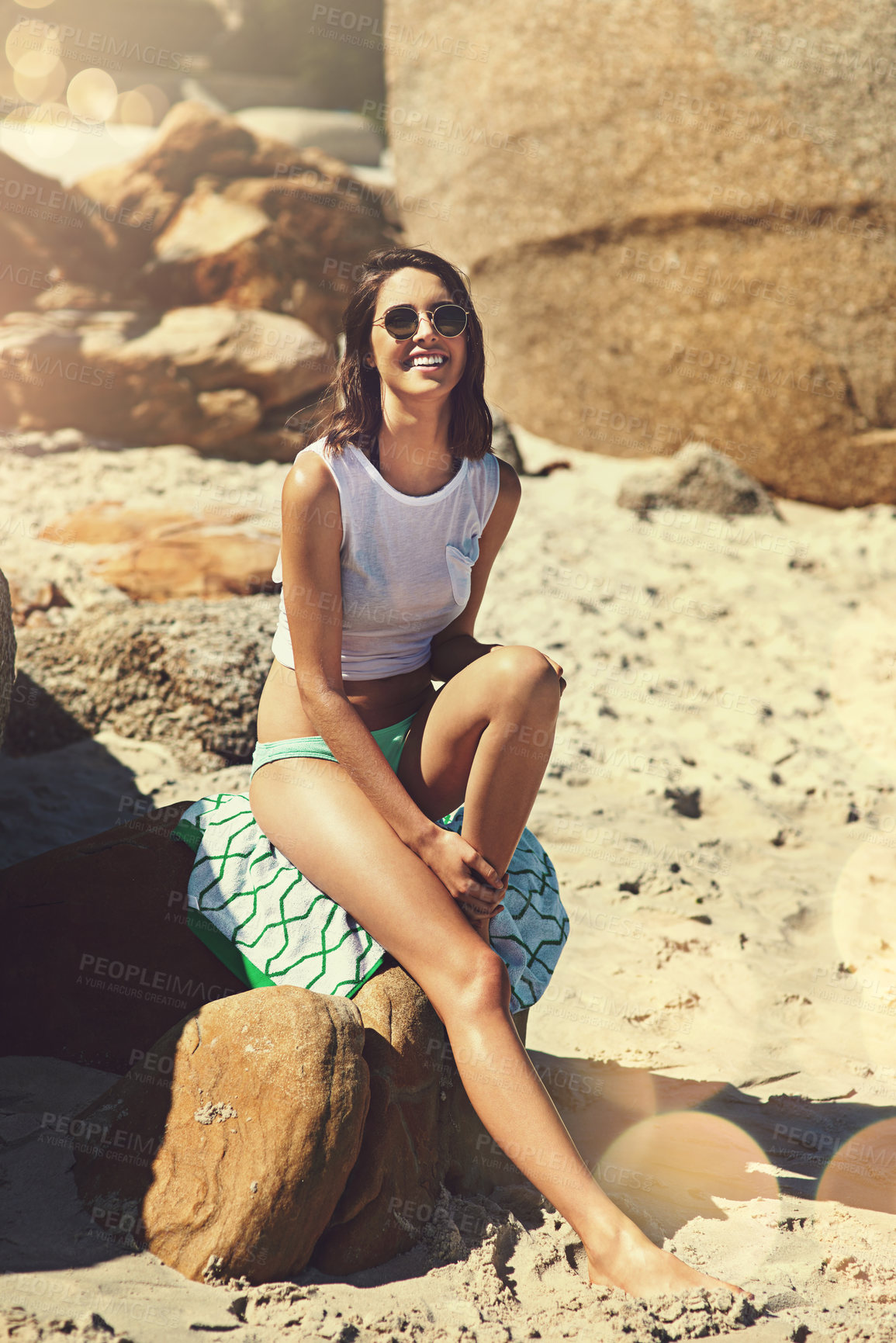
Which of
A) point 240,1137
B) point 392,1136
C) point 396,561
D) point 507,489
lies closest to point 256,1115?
point 240,1137

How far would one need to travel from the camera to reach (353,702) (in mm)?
2451

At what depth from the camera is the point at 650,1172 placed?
7.74 feet

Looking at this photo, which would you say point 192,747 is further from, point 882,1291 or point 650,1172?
point 882,1291

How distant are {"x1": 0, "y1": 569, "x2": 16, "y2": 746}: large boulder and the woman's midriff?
0.74 metres

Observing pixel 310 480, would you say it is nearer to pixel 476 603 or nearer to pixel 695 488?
pixel 476 603

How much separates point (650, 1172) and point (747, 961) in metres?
1.01

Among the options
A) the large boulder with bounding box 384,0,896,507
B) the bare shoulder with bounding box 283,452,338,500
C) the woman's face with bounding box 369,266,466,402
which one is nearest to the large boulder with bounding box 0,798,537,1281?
the bare shoulder with bounding box 283,452,338,500

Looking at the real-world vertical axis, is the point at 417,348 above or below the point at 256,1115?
above

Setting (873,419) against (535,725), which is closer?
(535,725)

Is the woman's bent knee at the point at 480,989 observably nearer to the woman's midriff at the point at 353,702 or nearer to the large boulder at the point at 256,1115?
the large boulder at the point at 256,1115

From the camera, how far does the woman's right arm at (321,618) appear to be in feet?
7.24

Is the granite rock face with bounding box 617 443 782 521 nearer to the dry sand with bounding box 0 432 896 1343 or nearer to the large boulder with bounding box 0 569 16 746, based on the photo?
the dry sand with bounding box 0 432 896 1343

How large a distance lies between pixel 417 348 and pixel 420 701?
867mm

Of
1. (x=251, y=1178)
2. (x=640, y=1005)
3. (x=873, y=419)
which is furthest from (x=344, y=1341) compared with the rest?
(x=873, y=419)
